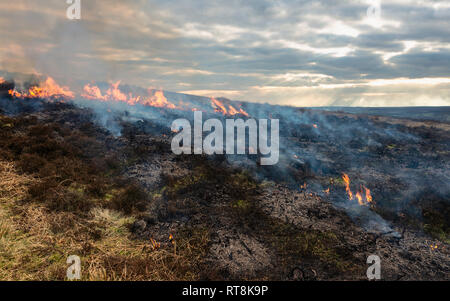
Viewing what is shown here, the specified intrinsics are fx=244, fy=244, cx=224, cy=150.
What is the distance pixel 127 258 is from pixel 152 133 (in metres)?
12.7

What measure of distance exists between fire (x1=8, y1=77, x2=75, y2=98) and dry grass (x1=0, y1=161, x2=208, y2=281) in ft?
73.2

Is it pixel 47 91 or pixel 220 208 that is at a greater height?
pixel 47 91

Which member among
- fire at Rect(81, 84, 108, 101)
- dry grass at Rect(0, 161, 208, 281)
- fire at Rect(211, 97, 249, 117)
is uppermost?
fire at Rect(81, 84, 108, 101)

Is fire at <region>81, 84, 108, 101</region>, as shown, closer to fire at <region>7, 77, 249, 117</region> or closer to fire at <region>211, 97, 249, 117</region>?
fire at <region>7, 77, 249, 117</region>

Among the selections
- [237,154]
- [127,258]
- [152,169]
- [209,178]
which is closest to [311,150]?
[237,154]

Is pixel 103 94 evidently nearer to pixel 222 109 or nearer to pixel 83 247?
pixel 222 109

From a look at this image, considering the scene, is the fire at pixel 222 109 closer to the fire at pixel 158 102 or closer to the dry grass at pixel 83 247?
the fire at pixel 158 102

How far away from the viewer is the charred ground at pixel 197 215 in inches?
210

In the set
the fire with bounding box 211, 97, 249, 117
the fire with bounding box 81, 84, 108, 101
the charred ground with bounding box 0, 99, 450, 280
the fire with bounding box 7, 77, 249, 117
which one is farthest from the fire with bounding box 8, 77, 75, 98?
the fire with bounding box 211, 97, 249, 117

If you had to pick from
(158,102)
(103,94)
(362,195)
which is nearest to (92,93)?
(103,94)

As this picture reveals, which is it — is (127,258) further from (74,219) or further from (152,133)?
(152,133)

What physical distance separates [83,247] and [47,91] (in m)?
30.1

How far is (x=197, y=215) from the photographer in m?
7.59

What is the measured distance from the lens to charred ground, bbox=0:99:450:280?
5344mm
